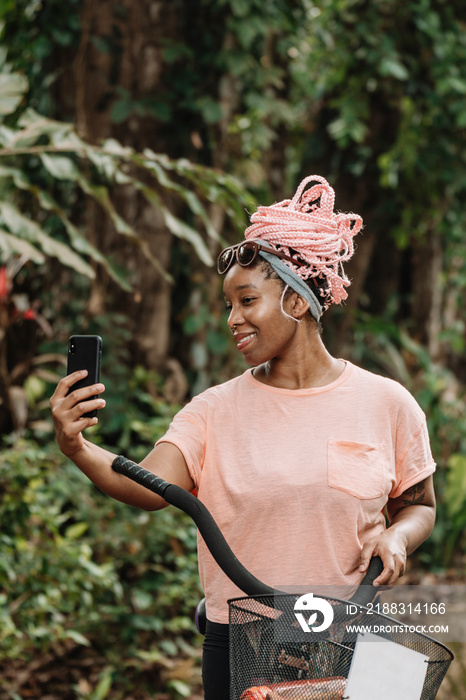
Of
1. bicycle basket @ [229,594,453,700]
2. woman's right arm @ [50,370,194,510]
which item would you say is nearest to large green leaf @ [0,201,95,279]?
woman's right arm @ [50,370,194,510]

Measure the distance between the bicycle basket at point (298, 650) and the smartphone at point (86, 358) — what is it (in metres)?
0.53

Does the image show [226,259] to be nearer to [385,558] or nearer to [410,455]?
[410,455]

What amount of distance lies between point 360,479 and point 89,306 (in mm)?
3231

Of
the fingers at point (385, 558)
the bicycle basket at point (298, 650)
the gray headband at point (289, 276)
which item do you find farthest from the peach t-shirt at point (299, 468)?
the bicycle basket at point (298, 650)

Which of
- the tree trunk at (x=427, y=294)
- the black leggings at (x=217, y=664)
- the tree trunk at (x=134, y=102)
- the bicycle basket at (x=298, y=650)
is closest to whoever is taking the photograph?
the bicycle basket at (x=298, y=650)

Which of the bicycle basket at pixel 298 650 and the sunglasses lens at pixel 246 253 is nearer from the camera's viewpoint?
the bicycle basket at pixel 298 650

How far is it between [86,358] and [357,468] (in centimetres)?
63

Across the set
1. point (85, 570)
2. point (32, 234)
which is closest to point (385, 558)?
point (32, 234)

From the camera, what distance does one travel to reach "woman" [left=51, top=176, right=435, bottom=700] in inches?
68.2

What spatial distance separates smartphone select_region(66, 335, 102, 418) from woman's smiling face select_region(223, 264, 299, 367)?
1.24 feet

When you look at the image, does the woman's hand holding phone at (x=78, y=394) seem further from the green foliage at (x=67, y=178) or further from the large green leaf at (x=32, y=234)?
the large green leaf at (x=32, y=234)

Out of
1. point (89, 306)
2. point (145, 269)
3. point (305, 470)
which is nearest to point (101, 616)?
point (89, 306)

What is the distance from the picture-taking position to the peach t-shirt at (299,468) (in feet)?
5.70

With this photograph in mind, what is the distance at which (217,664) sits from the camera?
1868mm
